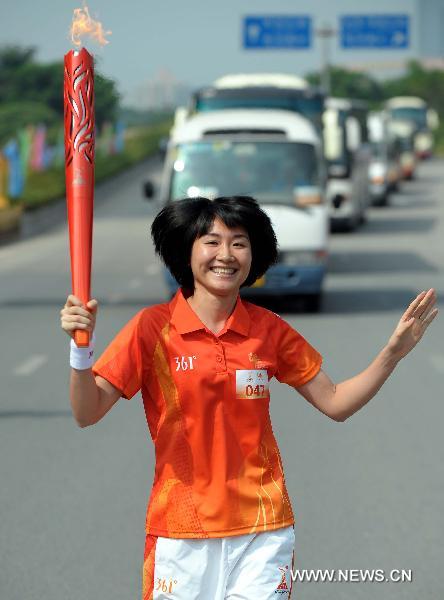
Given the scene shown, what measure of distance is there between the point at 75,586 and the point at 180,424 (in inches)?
96.2

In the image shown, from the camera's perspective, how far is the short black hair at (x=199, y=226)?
4348 millimetres

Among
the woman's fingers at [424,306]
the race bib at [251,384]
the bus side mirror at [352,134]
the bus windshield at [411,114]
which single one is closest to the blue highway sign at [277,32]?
the bus windshield at [411,114]

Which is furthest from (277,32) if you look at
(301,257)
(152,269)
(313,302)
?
(301,257)

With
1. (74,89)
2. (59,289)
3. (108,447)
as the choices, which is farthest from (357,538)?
(59,289)

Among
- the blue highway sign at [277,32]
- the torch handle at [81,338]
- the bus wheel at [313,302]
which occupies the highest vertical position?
the blue highway sign at [277,32]

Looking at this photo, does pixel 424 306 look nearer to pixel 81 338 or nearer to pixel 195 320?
pixel 195 320

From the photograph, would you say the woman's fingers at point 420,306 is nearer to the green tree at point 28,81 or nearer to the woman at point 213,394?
the woman at point 213,394

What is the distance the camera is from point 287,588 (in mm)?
4195

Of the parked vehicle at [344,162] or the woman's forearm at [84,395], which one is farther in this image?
the parked vehicle at [344,162]

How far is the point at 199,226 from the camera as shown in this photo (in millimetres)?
4359

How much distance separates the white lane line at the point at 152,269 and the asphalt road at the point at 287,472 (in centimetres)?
583

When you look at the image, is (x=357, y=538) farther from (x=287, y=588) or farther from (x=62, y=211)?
(x=62, y=211)

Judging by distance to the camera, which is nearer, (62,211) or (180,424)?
(180,424)

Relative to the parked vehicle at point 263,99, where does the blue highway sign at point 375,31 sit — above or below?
above
